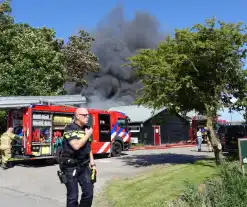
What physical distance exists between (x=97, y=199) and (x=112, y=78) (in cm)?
3126

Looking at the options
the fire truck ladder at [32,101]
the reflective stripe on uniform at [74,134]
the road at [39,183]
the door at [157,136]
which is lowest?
the road at [39,183]

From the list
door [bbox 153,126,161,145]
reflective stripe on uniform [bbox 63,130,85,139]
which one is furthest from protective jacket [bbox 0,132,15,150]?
door [bbox 153,126,161,145]

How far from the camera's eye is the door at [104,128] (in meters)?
16.3

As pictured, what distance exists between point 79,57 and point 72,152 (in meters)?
22.9

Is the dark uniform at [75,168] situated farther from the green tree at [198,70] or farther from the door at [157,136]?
the door at [157,136]

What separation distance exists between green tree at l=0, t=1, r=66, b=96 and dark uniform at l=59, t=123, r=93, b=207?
44.4ft

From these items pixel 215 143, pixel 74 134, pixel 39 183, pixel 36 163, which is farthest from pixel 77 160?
pixel 36 163

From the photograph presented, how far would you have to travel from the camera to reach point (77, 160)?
494 cm

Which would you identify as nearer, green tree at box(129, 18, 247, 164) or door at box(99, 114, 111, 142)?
green tree at box(129, 18, 247, 164)

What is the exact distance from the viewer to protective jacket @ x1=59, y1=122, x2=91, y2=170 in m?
4.90

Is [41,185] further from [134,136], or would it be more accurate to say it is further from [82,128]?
[134,136]

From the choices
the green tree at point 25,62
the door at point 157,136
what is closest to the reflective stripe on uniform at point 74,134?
the green tree at point 25,62

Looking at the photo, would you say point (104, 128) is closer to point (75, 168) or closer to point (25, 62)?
point (25, 62)

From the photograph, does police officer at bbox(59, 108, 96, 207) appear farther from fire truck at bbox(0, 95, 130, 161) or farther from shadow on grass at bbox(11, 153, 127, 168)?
shadow on grass at bbox(11, 153, 127, 168)
